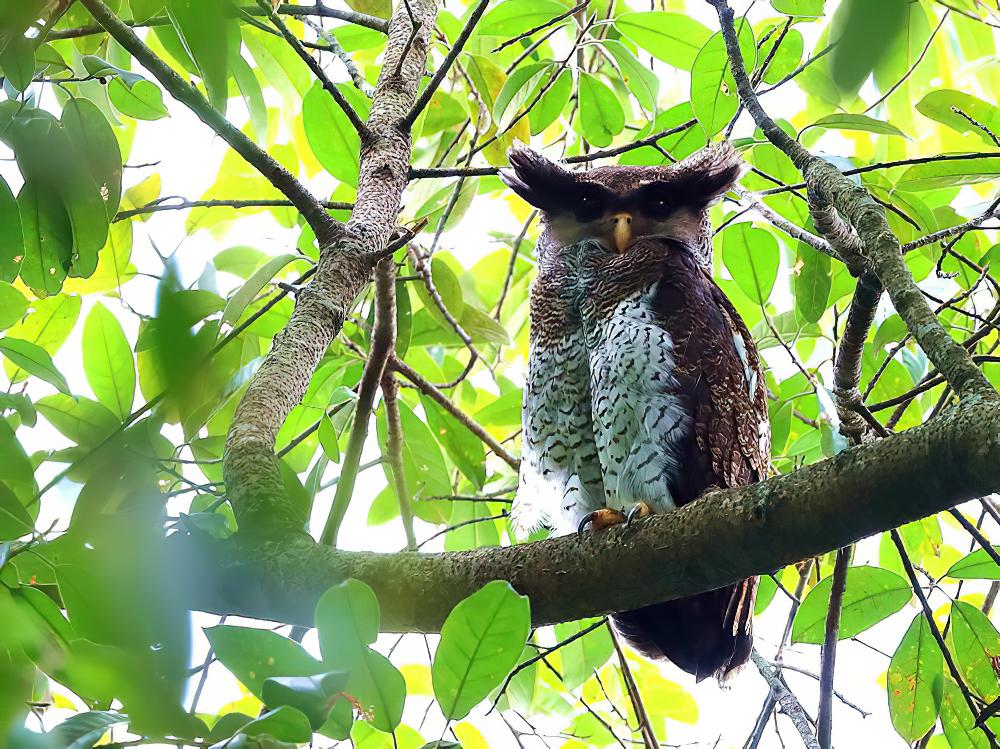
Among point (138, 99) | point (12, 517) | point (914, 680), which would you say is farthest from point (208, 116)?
point (914, 680)

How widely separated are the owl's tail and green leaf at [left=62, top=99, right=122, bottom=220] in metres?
1.66

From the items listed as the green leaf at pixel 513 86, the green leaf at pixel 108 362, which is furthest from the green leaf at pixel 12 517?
the green leaf at pixel 513 86

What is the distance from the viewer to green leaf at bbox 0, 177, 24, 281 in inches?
62.4

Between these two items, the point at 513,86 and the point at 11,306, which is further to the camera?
the point at 513,86

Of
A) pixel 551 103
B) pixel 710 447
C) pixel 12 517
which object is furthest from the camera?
pixel 551 103

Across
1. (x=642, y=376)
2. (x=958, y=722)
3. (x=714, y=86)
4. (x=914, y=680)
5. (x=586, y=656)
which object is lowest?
(x=958, y=722)

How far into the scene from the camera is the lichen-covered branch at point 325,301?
65.0 inches

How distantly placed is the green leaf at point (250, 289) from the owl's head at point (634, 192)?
3.79 feet

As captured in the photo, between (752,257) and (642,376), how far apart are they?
0.55m

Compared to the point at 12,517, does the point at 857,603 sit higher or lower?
lower

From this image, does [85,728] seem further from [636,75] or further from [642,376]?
[636,75]

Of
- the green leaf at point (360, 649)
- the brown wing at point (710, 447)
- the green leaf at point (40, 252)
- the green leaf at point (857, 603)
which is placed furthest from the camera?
the brown wing at point (710, 447)

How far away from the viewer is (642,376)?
8.23 feet

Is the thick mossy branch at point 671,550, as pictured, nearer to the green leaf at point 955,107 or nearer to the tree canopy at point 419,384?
the tree canopy at point 419,384
